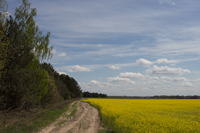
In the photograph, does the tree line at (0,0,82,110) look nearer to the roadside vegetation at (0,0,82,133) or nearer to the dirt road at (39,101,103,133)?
the roadside vegetation at (0,0,82,133)

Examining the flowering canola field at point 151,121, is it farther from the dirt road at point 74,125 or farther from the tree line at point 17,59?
the tree line at point 17,59

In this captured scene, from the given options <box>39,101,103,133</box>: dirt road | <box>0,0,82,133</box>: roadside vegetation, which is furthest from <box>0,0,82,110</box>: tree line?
<box>39,101,103,133</box>: dirt road

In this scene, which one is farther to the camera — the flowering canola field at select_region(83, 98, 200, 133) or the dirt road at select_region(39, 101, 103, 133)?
the dirt road at select_region(39, 101, 103, 133)

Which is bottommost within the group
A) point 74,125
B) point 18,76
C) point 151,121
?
point 74,125

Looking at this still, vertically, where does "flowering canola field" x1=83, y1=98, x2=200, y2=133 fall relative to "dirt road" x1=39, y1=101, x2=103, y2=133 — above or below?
above

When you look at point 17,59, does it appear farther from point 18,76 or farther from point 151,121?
point 151,121

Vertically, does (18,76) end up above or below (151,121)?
above

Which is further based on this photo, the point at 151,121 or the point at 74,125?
the point at 74,125

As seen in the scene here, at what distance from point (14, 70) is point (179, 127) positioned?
13506 mm

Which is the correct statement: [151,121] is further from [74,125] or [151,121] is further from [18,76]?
[18,76]

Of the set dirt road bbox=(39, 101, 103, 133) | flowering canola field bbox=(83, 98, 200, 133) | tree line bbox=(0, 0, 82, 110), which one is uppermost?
tree line bbox=(0, 0, 82, 110)

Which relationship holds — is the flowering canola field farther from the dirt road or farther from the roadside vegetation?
the roadside vegetation

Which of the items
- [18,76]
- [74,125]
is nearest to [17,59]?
[18,76]

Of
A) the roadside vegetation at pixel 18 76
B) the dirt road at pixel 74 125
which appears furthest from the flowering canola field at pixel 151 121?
the roadside vegetation at pixel 18 76
